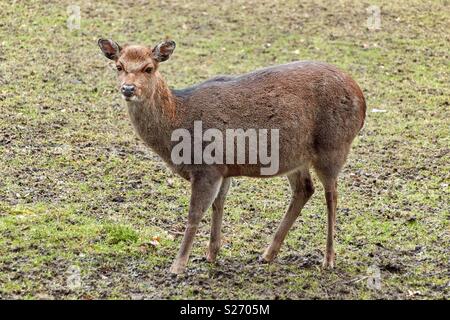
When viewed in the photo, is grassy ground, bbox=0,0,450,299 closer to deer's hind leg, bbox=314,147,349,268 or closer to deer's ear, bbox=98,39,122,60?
deer's hind leg, bbox=314,147,349,268

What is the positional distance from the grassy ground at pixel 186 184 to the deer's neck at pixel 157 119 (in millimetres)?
970

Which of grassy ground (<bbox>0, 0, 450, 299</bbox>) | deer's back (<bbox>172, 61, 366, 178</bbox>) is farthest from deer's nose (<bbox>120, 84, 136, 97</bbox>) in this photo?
grassy ground (<bbox>0, 0, 450, 299</bbox>)

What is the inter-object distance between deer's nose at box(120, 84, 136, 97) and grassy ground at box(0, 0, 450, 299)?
143 centimetres

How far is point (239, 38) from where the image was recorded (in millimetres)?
14531

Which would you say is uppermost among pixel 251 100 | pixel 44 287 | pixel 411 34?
pixel 251 100

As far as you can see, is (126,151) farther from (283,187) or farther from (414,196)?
(414,196)

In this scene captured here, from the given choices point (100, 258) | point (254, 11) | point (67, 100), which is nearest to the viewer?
point (100, 258)

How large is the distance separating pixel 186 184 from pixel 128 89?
273 centimetres

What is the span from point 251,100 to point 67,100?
4984 mm

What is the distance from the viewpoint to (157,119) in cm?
683

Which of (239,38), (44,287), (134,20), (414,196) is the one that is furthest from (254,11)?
(44,287)

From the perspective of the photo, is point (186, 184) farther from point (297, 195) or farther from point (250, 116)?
point (250, 116)

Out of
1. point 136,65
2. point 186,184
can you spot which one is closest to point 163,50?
point 136,65
